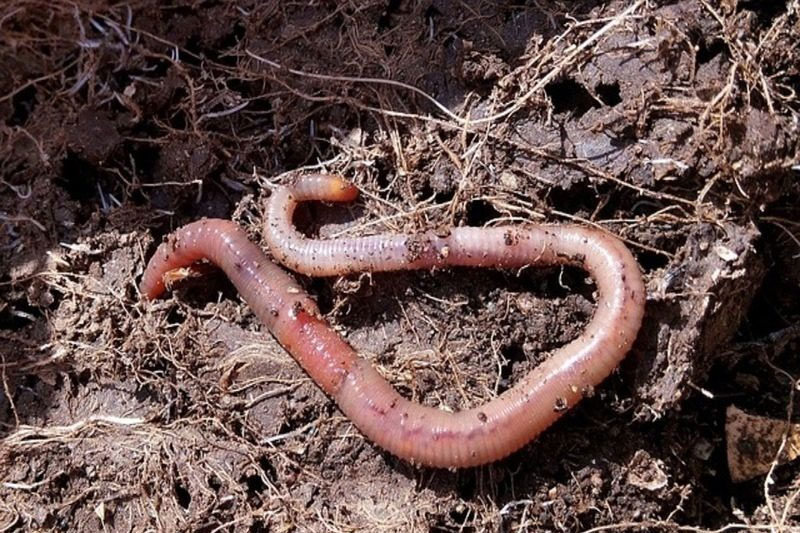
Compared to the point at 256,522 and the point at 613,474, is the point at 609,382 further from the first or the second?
the point at 256,522

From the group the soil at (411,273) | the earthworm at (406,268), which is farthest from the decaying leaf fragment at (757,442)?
the earthworm at (406,268)

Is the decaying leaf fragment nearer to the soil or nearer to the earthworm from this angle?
the soil

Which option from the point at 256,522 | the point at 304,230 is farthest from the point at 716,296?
the point at 256,522

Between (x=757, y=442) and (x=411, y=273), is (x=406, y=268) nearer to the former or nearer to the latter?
(x=411, y=273)

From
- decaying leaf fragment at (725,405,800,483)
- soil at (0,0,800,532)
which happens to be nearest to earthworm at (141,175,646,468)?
soil at (0,0,800,532)

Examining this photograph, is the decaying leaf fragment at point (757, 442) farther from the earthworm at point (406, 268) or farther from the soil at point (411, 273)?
the earthworm at point (406, 268)

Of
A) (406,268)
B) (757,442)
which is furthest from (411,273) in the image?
(757,442)

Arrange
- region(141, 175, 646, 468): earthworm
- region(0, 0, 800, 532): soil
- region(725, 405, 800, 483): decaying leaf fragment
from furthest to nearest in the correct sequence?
region(725, 405, 800, 483): decaying leaf fragment < region(0, 0, 800, 532): soil < region(141, 175, 646, 468): earthworm
